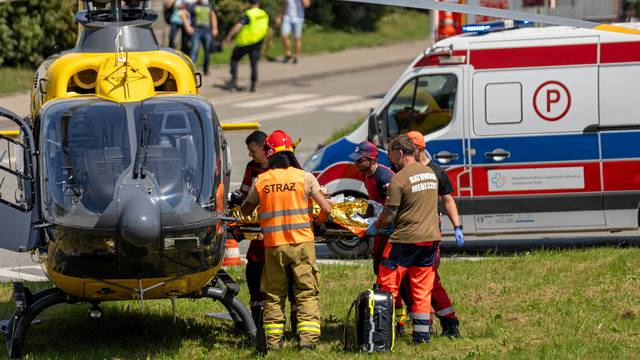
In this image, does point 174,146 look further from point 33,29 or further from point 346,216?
point 33,29

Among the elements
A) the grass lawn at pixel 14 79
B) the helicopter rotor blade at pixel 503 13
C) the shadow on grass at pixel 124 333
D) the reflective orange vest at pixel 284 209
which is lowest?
the shadow on grass at pixel 124 333

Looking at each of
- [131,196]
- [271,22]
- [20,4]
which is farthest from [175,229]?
[271,22]

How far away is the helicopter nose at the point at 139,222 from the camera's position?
907cm

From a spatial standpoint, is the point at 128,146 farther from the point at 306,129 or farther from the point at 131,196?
the point at 306,129

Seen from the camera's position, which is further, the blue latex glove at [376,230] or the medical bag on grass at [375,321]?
the blue latex glove at [376,230]

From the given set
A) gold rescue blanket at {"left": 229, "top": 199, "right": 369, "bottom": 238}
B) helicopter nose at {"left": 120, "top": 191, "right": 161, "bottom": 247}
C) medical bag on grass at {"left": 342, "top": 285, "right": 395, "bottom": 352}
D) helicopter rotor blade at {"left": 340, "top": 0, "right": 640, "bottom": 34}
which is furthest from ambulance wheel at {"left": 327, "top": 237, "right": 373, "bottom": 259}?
helicopter rotor blade at {"left": 340, "top": 0, "right": 640, "bottom": 34}

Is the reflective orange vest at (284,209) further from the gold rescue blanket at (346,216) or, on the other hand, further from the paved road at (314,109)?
the paved road at (314,109)

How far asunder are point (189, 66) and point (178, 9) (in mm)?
17700

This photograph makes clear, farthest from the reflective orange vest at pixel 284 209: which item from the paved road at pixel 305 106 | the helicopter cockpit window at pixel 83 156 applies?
the paved road at pixel 305 106

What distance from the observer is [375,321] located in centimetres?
1003

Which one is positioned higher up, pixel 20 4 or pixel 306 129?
pixel 20 4

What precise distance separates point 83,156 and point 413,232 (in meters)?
2.75

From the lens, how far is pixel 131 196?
930 centimetres

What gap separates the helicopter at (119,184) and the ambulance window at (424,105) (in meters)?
4.48
